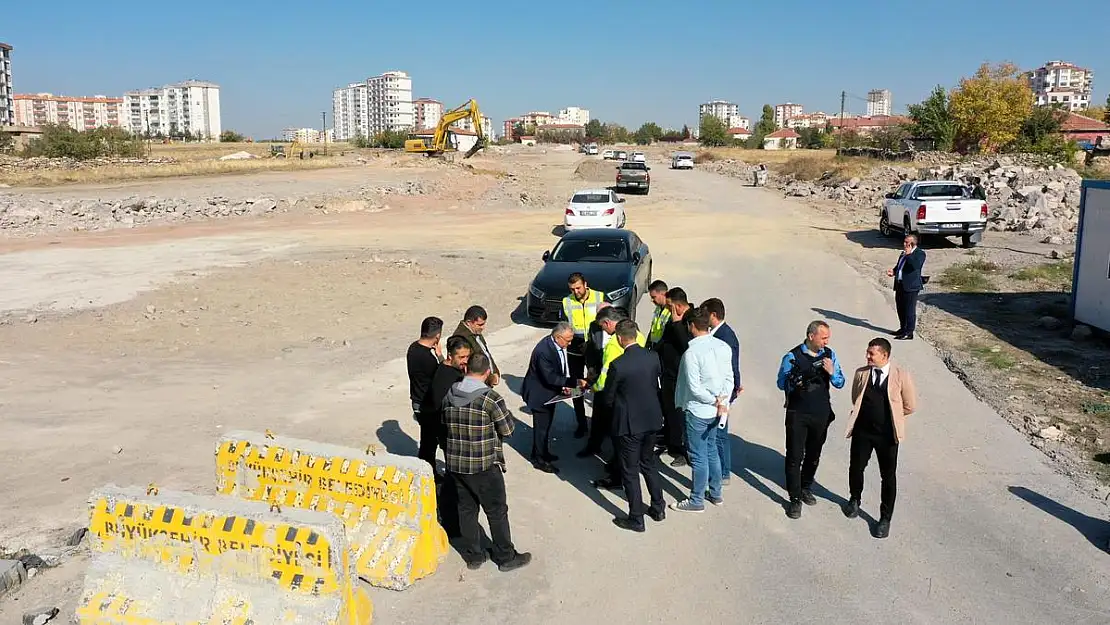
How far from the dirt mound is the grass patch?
120ft

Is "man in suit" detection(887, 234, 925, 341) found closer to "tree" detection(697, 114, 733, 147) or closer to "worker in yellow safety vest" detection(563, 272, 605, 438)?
"worker in yellow safety vest" detection(563, 272, 605, 438)

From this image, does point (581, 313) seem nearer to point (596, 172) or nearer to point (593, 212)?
point (593, 212)

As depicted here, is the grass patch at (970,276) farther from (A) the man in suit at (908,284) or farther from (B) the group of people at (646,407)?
(B) the group of people at (646,407)

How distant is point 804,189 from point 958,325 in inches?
1211

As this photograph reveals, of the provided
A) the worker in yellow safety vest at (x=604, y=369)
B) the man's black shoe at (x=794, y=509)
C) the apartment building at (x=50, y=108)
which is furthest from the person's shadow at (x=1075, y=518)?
the apartment building at (x=50, y=108)

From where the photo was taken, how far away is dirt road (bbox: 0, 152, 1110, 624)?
18.3ft

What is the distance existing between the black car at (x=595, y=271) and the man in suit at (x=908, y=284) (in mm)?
4196

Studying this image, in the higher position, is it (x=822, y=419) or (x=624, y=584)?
(x=822, y=419)

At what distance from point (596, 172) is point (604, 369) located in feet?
167

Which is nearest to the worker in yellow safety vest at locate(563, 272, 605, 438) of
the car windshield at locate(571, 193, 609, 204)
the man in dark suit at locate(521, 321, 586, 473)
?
the man in dark suit at locate(521, 321, 586, 473)

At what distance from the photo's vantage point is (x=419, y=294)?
1608 centimetres

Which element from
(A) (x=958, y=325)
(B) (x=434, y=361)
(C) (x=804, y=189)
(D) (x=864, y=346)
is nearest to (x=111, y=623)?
(B) (x=434, y=361)

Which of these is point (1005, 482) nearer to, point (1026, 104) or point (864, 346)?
point (864, 346)

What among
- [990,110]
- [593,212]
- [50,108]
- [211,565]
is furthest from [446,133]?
[50,108]
